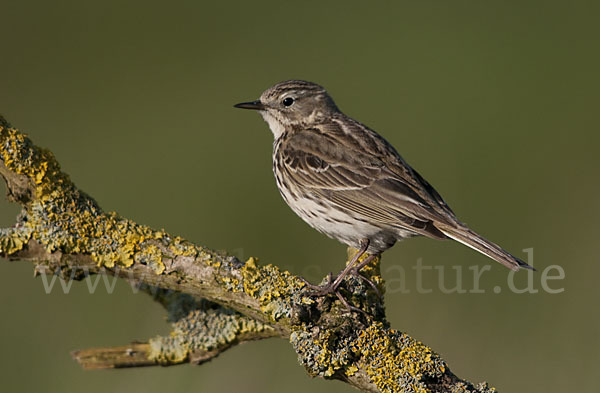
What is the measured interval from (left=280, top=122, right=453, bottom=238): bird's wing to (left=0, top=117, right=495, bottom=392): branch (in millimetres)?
746

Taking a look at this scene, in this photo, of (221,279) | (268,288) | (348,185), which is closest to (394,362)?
(268,288)

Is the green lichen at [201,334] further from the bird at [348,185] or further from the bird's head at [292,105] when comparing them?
the bird's head at [292,105]

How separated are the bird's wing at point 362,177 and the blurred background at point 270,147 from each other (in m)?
0.95

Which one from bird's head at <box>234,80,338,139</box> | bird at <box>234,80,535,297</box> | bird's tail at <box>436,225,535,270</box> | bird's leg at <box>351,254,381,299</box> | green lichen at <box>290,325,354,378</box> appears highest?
bird's head at <box>234,80,338,139</box>

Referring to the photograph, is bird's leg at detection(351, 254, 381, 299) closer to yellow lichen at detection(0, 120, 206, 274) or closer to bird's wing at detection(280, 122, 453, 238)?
bird's wing at detection(280, 122, 453, 238)

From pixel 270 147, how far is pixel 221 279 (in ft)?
23.4

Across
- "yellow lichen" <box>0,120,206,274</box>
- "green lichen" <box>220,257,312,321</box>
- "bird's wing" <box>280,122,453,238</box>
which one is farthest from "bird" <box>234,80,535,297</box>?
"yellow lichen" <box>0,120,206,274</box>

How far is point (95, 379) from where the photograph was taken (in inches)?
279

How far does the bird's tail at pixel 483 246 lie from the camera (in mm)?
5012

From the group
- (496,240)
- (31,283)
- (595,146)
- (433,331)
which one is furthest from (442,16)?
(31,283)

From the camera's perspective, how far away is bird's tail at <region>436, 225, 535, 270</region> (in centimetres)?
501

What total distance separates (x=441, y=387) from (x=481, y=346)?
3.29 m

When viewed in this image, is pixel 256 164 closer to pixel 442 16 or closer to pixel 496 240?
pixel 496 240

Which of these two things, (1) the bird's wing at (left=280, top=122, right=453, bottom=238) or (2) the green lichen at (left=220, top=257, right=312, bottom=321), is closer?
(2) the green lichen at (left=220, top=257, right=312, bottom=321)
